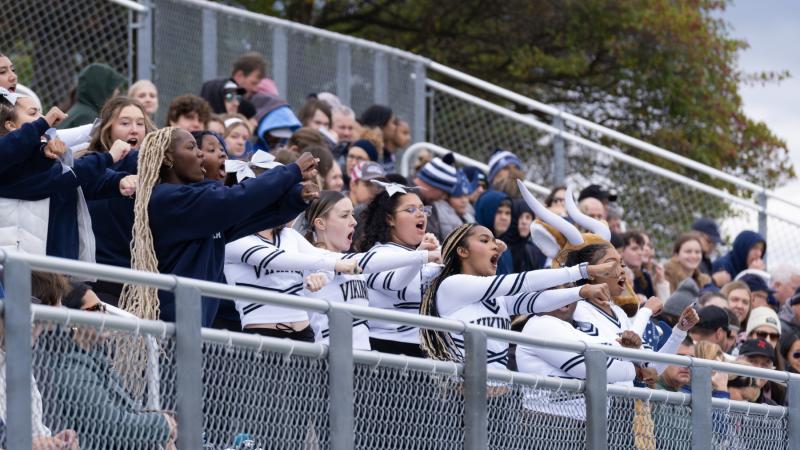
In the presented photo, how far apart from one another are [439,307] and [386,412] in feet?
5.83

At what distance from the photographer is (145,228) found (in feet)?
23.4

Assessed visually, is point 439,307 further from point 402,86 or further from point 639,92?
point 639,92

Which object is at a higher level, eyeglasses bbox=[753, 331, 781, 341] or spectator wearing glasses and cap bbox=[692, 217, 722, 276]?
spectator wearing glasses and cap bbox=[692, 217, 722, 276]

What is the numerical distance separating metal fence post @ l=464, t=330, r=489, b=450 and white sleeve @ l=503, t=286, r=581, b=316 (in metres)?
1.57

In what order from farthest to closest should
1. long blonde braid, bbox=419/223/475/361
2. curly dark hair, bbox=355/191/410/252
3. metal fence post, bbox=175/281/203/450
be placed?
curly dark hair, bbox=355/191/410/252 < long blonde braid, bbox=419/223/475/361 < metal fence post, bbox=175/281/203/450

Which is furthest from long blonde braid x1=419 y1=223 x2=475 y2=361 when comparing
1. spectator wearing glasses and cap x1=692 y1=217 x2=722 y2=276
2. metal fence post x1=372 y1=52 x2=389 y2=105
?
metal fence post x1=372 y1=52 x2=389 y2=105

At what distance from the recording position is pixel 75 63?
13328 mm

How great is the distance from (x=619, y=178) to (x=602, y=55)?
7703 millimetres

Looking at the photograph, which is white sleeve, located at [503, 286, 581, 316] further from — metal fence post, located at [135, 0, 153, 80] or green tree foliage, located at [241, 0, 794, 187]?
green tree foliage, located at [241, 0, 794, 187]

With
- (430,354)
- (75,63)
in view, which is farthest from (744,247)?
(430,354)

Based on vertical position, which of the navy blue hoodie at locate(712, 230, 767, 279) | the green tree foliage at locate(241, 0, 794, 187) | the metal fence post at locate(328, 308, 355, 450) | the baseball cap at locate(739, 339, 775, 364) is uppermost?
the green tree foliage at locate(241, 0, 794, 187)

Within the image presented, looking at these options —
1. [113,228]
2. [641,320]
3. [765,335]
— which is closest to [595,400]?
[641,320]

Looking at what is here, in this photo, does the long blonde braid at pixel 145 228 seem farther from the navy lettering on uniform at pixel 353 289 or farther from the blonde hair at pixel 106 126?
the navy lettering on uniform at pixel 353 289

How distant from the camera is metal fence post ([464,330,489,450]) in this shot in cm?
632
